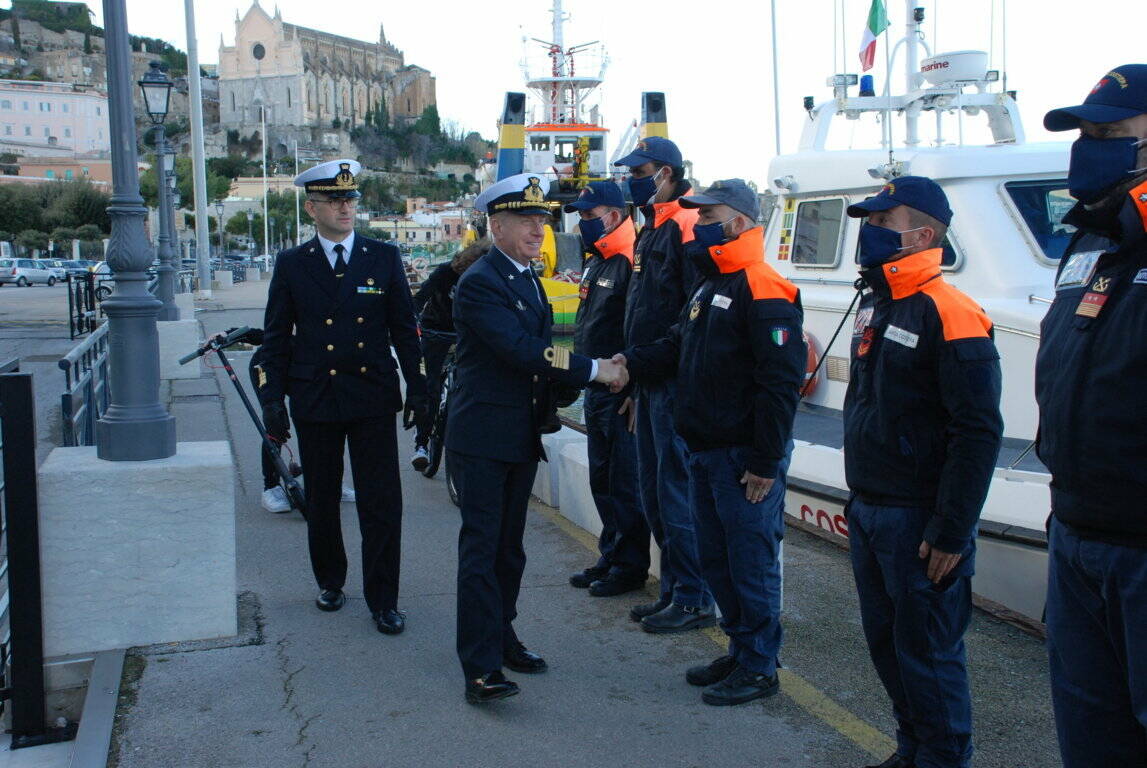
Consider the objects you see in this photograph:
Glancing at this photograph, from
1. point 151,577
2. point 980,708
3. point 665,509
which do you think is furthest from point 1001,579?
point 151,577

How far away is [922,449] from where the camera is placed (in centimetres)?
339

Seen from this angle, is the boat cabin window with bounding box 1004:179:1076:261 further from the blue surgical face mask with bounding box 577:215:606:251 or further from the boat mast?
the blue surgical face mask with bounding box 577:215:606:251

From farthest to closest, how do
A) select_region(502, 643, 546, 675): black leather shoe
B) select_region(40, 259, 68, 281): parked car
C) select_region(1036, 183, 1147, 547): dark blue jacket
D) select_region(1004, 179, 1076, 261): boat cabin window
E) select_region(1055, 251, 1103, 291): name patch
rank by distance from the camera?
select_region(40, 259, 68, 281): parked car
select_region(1004, 179, 1076, 261): boat cabin window
select_region(502, 643, 546, 675): black leather shoe
select_region(1055, 251, 1103, 291): name patch
select_region(1036, 183, 1147, 547): dark blue jacket

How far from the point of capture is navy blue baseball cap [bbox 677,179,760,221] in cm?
427

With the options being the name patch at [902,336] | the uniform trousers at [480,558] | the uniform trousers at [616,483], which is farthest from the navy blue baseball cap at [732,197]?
the uniform trousers at [616,483]

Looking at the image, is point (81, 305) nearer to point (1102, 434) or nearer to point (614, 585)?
point (614, 585)

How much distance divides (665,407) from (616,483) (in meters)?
0.81

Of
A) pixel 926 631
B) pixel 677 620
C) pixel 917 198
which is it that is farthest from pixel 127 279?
pixel 926 631

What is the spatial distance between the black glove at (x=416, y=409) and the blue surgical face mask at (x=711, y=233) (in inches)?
67.9

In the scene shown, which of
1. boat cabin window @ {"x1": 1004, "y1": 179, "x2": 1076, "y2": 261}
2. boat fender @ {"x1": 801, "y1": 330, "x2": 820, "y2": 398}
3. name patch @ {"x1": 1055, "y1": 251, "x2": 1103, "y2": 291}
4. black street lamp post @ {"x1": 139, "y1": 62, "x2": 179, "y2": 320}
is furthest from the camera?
black street lamp post @ {"x1": 139, "y1": 62, "x2": 179, "y2": 320}

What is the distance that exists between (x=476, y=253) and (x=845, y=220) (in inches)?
115

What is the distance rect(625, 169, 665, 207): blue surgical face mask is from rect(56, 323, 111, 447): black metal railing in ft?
10.6

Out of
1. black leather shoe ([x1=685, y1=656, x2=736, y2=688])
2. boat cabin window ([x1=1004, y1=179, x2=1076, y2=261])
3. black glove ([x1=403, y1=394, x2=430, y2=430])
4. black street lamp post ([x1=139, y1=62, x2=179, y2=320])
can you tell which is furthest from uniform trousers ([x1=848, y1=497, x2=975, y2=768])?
black street lamp post ([x1=139, y1=62, x2=179, y2=320])

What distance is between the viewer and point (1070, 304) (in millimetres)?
2697
